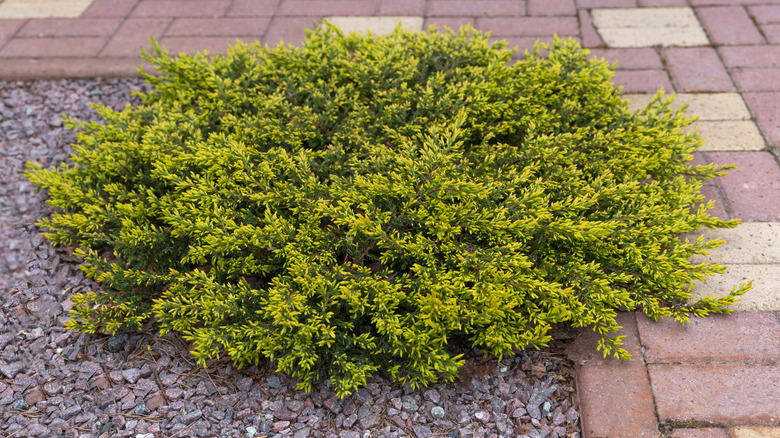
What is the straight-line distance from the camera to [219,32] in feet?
14.3

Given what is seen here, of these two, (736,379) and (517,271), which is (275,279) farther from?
(736,379)

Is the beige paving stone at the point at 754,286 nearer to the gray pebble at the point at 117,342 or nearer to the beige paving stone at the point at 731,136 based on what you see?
the beige paving stone at the point at 731,136

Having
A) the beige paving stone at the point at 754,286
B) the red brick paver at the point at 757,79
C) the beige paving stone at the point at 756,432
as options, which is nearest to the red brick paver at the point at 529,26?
the red brick paver at the point at 757,79

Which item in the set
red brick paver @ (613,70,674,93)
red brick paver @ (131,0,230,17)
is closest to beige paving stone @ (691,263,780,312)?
red brick paver @ (613,70,674,93)

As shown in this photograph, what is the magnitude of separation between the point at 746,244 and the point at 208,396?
2280 mm

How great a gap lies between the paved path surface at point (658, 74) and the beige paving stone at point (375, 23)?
0.02 metres

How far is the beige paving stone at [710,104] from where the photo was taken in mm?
3318

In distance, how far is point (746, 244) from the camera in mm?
2512

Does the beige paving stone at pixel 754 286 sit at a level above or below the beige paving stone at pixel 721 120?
below

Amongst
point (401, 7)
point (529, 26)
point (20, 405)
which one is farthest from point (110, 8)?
point (20, 405)

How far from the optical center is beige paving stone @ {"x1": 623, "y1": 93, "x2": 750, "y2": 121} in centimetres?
332

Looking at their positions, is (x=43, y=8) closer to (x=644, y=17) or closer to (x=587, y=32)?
(x=587, y=32)

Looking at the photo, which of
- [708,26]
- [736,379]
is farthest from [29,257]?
[708,26]

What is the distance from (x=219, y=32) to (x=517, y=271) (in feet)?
10.8
